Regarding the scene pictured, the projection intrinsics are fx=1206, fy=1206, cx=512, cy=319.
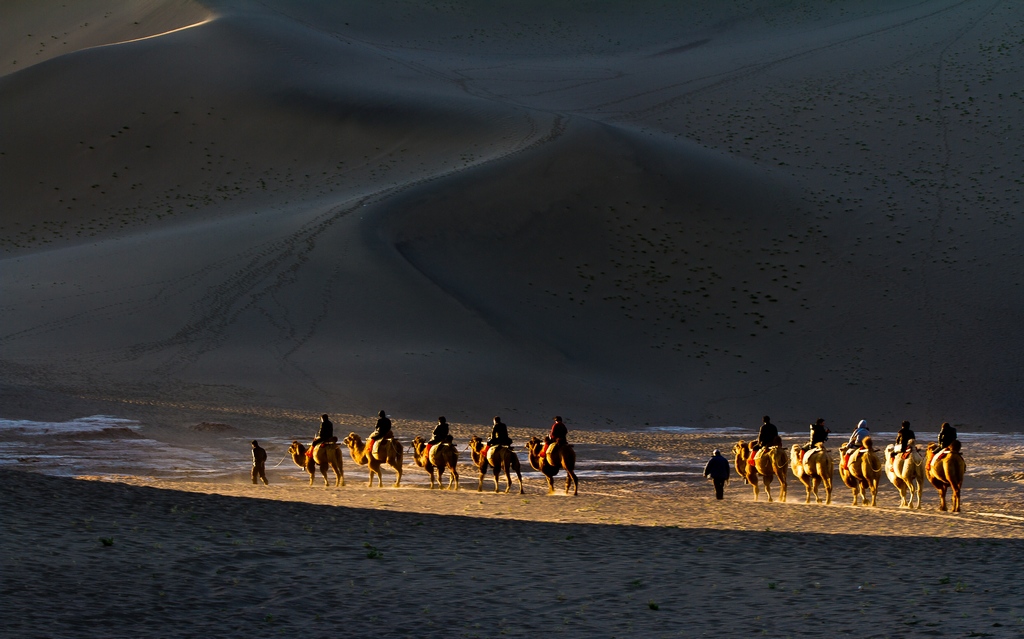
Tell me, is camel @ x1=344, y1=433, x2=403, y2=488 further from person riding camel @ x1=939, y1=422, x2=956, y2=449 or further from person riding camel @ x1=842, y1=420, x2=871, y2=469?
person riding camel @ x1=939, y1=422, x2=956, y2=449

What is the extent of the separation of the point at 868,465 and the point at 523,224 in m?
39.2

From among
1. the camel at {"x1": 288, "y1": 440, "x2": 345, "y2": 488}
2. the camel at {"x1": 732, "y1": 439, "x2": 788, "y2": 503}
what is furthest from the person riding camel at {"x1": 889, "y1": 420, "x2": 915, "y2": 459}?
the camel at {"x1": 288, "y1": 440, "x2": 345, "y2": 488}

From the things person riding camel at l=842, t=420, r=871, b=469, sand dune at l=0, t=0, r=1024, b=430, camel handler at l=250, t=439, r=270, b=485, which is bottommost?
camel handler at l=250, t=439, r=270, b=485

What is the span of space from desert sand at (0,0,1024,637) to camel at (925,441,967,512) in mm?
916

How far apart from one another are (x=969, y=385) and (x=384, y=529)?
3747 cm

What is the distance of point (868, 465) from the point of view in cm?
2258

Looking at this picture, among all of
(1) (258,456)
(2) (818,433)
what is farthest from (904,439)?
(1) (258,456)

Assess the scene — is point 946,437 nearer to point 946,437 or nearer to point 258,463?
point 946,437

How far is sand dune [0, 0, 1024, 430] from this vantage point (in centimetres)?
4641

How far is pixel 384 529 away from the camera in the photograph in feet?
57.2

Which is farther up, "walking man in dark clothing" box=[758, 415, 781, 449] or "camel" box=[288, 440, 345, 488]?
"walking man in dark clothing" box=[758, 415, 781, 449]

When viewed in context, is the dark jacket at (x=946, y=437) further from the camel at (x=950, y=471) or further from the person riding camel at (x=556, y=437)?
the person riding camel at (x=556, y=437)

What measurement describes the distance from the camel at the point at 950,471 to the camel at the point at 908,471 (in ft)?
0.68

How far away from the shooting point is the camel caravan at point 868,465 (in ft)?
70.8
